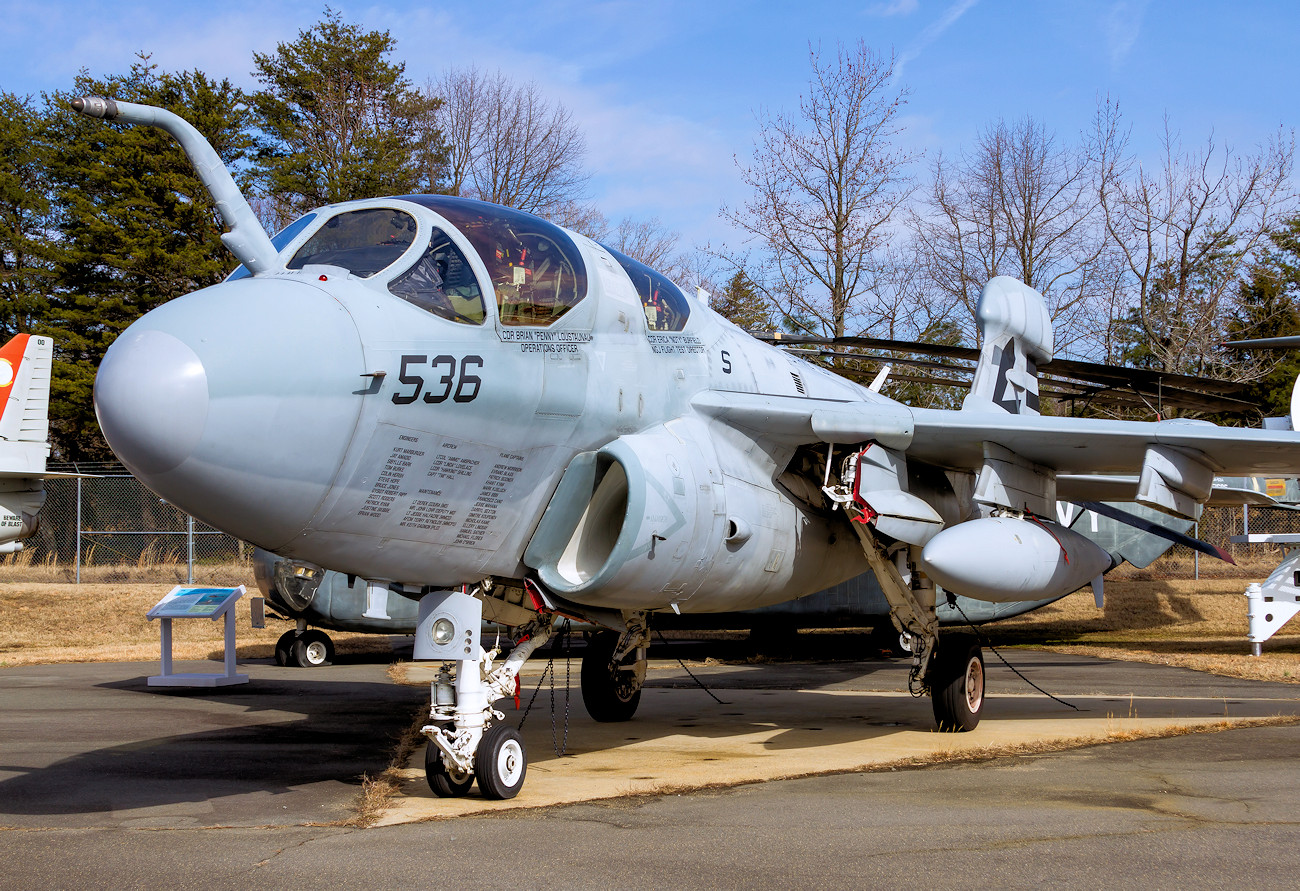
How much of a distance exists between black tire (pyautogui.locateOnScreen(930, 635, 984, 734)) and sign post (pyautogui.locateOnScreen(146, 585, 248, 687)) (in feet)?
26.2

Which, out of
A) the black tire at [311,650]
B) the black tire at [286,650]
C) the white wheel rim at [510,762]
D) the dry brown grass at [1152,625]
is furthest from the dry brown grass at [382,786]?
the dry brown grass at [1152,625]

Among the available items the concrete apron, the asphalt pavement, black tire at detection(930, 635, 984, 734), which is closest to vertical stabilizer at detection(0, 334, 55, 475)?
the asphalt pavement

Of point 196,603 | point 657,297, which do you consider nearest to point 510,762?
point 657,297

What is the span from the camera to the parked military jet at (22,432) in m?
19.4

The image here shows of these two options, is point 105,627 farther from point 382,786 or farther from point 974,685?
point 974,685

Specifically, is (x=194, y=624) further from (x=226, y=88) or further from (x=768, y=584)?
(x=226, y=88)

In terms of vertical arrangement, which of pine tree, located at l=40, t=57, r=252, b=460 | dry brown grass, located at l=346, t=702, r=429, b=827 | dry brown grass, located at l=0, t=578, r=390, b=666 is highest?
pine tree, located at l=40, t=57, r=252, b=460

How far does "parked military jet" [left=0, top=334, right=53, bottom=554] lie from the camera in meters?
19.4

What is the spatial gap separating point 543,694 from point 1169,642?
1211 cm

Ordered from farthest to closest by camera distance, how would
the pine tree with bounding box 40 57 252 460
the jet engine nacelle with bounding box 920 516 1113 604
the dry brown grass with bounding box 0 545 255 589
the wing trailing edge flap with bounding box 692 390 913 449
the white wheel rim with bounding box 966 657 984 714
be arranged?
the pine tree with bounding box 40 57 252 460 → the dry brown grass with bounding box 0 545 255 589 → the white wheel rim with bounding box 966 657 984 714 → the wing trailing edge flap with bounding box 692 390 913 449 → the jet engine nacelle with bounding box 920 516 1113 604

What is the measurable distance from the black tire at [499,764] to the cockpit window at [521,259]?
2445mm

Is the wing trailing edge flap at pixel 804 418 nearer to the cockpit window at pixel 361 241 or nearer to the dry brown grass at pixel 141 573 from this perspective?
the cockpit window at pixel 361 241

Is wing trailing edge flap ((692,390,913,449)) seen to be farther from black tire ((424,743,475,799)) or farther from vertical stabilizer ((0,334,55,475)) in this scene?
vertical stabilizer ((0,334,55,475))

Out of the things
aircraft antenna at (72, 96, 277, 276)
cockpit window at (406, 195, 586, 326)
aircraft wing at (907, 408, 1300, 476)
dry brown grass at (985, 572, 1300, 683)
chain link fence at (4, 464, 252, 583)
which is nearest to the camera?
aircraft antenna at (72, 96, 277, 276)
